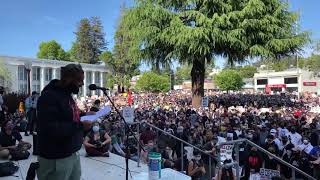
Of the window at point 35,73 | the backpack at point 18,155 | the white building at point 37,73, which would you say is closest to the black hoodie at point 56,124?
the backpack at point 18,155

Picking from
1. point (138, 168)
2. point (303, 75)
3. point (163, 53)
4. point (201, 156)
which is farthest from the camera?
point (303, 75)

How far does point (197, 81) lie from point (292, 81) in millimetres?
70555

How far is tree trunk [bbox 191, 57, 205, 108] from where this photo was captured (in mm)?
25547

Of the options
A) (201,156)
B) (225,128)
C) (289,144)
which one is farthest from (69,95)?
(225,128)

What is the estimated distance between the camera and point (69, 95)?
3.44 metres

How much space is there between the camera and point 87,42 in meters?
88.5

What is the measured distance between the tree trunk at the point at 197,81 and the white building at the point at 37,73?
37.6 metres

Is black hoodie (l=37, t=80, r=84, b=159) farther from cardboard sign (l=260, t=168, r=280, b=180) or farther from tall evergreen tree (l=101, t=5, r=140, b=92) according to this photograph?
tall evergreen tree (l=101, t=5, r=140, b=92)

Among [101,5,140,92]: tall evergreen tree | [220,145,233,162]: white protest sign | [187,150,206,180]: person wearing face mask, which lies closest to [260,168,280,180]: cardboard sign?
[187,150,206,180]: person wearing face mask

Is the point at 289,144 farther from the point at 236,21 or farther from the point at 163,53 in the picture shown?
the point at 163,53

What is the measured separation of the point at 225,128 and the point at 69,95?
32.5 feet

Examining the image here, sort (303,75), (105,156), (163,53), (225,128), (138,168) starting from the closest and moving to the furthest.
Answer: (138,168) < (105,156) < (225,128) < (163,53) < (303,75)

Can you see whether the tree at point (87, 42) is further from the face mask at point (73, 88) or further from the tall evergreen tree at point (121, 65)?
the face mask at point (73, 88)

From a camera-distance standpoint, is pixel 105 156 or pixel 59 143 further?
pixel 105 156
